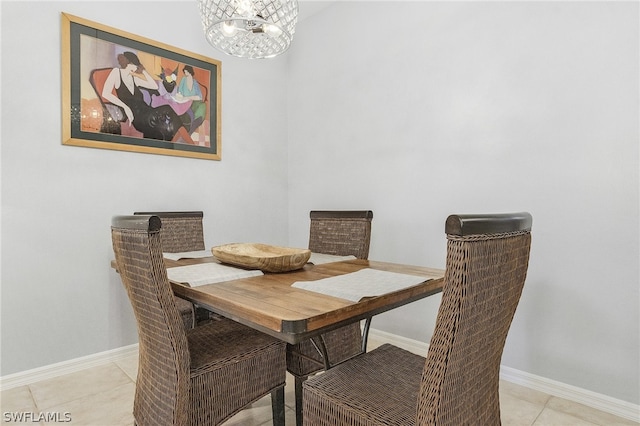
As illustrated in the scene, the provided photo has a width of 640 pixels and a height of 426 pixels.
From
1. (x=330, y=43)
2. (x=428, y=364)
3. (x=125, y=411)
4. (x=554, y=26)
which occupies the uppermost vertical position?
(x=330, y=43)

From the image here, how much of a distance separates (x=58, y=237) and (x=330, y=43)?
250 cm

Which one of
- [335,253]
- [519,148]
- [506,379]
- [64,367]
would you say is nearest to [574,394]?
[506,379]

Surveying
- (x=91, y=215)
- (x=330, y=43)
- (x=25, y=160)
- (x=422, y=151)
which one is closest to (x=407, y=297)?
(x=422, y=151)

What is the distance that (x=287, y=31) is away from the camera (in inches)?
67.1

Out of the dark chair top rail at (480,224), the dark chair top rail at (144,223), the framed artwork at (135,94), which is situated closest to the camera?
the dark chair top rail at (480,224)

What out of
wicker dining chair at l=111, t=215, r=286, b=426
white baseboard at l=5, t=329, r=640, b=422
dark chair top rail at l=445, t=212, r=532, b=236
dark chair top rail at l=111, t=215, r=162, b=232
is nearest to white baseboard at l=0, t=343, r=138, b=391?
white baseboard at l=5, t=329, r=640, b=422

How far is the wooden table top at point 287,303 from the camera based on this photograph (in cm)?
90

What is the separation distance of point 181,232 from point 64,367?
1056mm

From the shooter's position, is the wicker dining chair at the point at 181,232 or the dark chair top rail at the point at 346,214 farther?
the wicker dining chair at the point at 181,232

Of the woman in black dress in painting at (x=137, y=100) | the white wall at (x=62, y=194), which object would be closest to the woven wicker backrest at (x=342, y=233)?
the white wall at (x=62, y=194)

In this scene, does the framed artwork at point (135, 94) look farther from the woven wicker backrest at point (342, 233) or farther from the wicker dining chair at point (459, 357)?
the wicker dining chair at point (459, 357)

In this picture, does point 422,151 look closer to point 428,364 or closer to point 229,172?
point 229,172

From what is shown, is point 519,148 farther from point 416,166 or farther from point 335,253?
point 335,253

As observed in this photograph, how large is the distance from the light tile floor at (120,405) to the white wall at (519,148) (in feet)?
0.50
